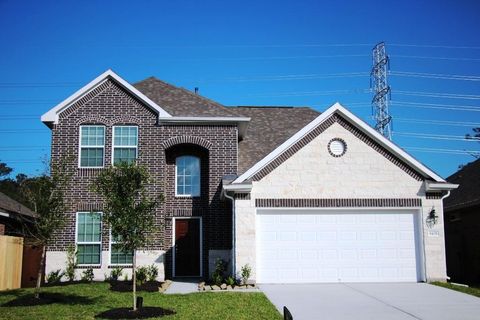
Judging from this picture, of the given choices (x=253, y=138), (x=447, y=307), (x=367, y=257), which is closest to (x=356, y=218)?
(x=367, y=257)

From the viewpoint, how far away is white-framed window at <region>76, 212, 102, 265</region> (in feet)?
64.0

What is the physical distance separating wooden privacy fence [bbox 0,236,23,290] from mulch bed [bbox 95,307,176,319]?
660 centimetres

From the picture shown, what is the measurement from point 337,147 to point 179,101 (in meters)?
7.19

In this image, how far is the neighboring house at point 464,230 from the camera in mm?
20578

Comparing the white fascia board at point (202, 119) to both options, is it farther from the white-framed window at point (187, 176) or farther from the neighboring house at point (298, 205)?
the white-framed window at point (187, 176)

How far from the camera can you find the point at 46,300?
45.1 feet

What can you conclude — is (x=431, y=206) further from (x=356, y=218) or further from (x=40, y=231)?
(x=40, y=231)

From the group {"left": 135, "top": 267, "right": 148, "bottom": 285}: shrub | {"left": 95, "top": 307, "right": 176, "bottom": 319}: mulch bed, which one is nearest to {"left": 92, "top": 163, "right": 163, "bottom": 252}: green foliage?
{"left": 95, "top": 307, "right": 176, "bottom": 319}: mulch bed

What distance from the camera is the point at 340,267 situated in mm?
17125

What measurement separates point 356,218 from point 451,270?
28.4 ft

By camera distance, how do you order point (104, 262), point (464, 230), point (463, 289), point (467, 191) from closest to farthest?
point (463, 289) → point (104, 262) → point (464, 230) → point (467, 191)

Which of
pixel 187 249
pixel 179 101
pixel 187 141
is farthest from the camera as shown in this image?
pixel 179 101

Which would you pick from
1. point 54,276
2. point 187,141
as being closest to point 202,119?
point 187,141

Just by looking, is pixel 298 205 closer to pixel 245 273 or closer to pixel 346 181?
pixel 346 181
